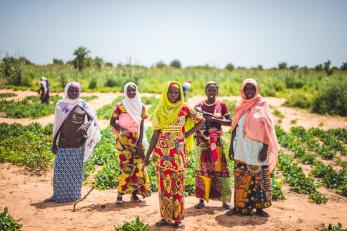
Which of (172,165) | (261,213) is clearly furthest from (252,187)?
(172,165)

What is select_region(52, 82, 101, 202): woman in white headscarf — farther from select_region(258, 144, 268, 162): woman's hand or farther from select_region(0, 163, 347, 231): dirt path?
select_region(258, 144, 268, 162): woman's hand

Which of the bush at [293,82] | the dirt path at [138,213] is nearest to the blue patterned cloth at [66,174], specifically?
the dirt path at [138,213]

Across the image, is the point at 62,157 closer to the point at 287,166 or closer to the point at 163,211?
the point at 163,211

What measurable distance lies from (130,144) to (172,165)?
1285mm

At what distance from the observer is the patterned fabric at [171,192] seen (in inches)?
167

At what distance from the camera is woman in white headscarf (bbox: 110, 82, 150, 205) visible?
5.33 meters

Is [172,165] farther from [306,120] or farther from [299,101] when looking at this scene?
[299,101]

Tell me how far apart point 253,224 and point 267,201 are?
1.33ft

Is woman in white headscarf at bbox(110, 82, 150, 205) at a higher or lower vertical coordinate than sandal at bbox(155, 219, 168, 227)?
higher

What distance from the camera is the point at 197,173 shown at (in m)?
5.14

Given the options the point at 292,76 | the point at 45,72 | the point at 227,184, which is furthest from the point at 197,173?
the point at 45,72

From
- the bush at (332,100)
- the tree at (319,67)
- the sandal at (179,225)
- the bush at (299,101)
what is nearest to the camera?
the sandal at (179,225)

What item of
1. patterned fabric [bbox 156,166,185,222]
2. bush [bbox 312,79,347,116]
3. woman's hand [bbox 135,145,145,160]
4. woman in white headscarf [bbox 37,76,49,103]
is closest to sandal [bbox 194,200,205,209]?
patterned fabric [bbox 156,166,185,222]

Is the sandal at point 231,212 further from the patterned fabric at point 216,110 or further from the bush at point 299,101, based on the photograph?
the bush at point 299,101
